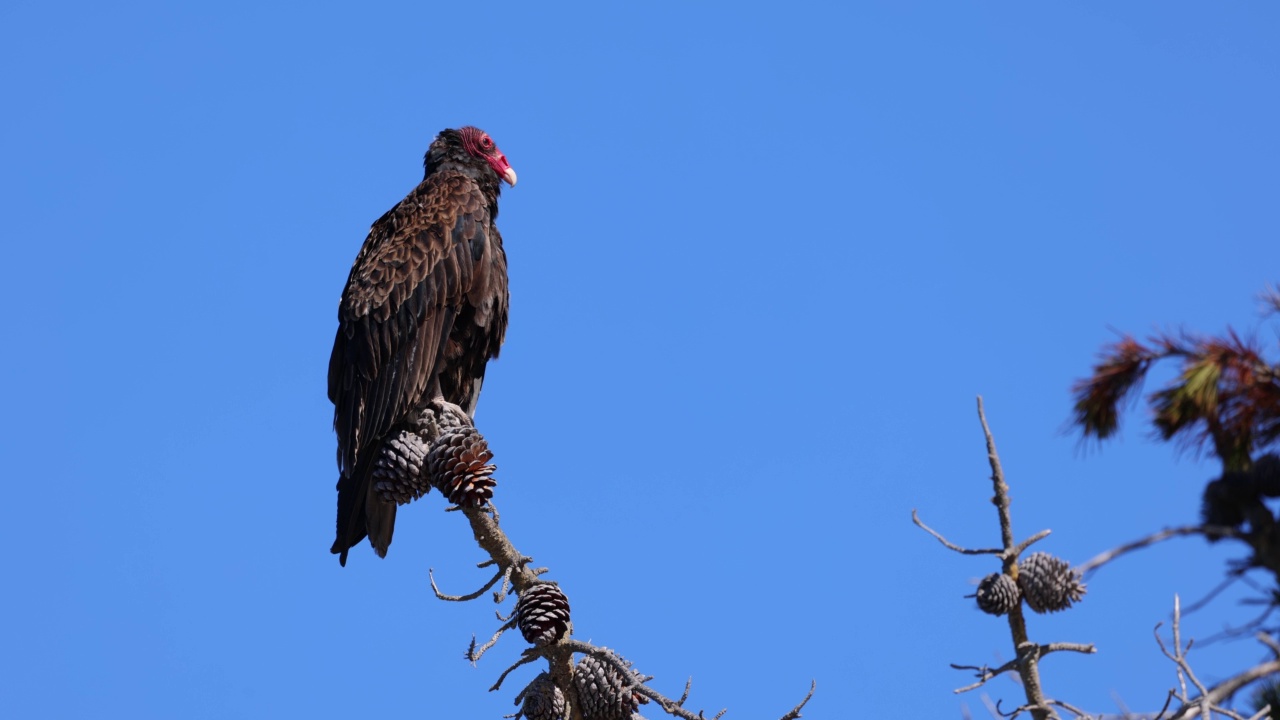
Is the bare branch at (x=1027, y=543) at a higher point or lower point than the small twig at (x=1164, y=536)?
higher

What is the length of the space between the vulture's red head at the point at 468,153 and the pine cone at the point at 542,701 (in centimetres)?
320

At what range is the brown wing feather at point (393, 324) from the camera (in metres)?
5.41

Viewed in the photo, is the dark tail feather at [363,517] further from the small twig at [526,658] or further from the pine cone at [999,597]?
the pine cone at [999,597]

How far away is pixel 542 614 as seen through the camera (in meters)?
3.83

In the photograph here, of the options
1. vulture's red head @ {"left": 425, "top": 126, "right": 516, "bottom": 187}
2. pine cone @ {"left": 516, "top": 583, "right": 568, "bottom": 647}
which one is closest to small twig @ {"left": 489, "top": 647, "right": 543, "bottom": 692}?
pine cone @ {"left": 516, "top": 583, "right": 568, "bottom": 647}

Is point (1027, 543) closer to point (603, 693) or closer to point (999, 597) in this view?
point (999, 597)

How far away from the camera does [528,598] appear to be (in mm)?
3879

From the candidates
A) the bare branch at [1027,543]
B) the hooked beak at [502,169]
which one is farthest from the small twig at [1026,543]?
the hooked beak at [502,169]

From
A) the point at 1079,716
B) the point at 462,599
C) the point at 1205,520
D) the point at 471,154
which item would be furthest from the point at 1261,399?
the point at 471,154

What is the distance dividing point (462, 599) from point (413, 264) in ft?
6.64

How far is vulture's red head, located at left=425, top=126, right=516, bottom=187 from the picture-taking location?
648 centimetres

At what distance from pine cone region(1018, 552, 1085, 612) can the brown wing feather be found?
9.74 feet

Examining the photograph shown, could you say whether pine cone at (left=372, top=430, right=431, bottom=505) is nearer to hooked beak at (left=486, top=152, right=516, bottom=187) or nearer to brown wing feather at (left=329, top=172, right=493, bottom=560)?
brown wing feather at (left=329, top=172, right=493, bottom=560)

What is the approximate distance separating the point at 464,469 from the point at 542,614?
56 cm
